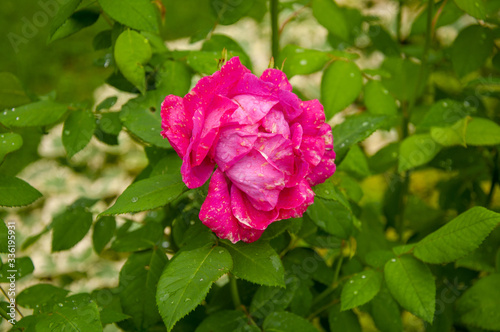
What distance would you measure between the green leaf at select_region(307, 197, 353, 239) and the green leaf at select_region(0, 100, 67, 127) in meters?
0.51

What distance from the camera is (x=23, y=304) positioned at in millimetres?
925

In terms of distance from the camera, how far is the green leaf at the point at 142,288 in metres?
0.92

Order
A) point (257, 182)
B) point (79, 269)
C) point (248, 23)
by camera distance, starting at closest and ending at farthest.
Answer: point (257, 182), point (79, 269), point (248, 23)

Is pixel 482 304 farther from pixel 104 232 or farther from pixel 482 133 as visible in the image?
pixel 104 232

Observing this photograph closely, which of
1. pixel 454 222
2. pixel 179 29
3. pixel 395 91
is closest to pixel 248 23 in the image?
pixel 179 29

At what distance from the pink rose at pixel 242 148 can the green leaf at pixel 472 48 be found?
2.07ft

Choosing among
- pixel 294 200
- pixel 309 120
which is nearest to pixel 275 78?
pixel 309 120

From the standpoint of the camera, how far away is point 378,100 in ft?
3.64

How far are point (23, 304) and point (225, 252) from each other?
0.45 metres

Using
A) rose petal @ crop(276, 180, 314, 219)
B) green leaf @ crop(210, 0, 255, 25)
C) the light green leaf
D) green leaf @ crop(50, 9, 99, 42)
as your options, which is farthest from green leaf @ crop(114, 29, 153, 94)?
the light green leaf

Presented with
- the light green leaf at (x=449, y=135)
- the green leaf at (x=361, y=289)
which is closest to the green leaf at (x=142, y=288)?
the green leaf at (x=361, y=289)

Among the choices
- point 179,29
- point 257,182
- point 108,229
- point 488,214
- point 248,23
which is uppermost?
point 257,182

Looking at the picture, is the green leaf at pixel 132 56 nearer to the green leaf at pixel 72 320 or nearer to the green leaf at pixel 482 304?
the green leaf at pixel 72 320

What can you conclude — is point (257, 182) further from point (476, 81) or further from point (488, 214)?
point (476, 81)
